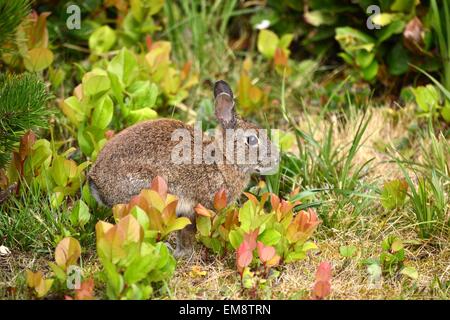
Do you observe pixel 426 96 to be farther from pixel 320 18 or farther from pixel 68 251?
pixel 68 251

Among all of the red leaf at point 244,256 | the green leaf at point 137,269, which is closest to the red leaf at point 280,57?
the red leaf at point 244,256

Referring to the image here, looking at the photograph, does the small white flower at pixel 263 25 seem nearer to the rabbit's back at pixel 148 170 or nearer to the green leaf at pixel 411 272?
the rabbit's back at pixel 148 170

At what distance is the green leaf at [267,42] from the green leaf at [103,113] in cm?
209

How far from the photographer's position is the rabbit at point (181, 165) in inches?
182

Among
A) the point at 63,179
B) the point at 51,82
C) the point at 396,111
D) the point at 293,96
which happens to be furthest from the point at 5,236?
the point at 396,111

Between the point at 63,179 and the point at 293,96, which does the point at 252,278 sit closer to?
the point at 63,179

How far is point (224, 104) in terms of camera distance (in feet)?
16.6

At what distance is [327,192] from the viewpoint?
17.4ft

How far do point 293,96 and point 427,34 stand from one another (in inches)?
52.1

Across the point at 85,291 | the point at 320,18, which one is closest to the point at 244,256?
the point at 85,291

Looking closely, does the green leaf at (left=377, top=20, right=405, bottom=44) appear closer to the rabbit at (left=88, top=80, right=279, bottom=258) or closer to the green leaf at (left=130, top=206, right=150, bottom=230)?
the rabbit at (left=88, top=80, right=279, bottom=258)

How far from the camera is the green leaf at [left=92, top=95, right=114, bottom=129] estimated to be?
5281mm

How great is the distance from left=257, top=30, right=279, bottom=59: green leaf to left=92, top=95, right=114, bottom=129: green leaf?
2092 mm

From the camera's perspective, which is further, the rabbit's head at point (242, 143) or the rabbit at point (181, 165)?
the rabbit's head at point (242, 143)
